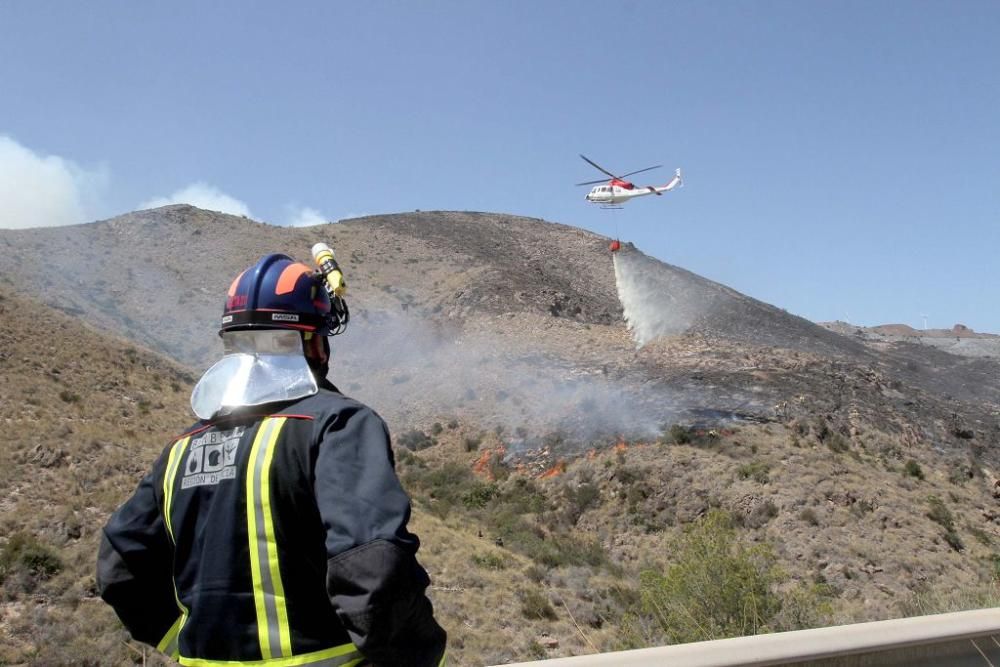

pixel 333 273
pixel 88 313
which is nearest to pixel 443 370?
pixel 88 313

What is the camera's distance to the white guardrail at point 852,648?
386 cm

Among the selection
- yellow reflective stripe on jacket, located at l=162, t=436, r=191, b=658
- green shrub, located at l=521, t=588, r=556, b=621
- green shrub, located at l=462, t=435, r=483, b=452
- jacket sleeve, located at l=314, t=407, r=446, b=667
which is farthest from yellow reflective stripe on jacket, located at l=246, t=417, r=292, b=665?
green shrub, located at l=462, t=435, r=483, b=452

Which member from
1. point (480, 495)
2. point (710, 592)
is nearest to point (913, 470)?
point (480, 495)

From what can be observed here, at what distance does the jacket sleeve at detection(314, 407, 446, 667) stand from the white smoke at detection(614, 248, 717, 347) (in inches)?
1814

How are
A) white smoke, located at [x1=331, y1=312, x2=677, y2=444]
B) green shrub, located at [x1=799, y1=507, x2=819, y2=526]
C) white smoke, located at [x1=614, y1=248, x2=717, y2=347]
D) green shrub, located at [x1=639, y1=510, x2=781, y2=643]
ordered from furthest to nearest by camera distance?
white smoke, located at [x1=614, y1=248, x2=717, y2=347], white smoke, located at [x1=331, y1=312, x2=677, y2=444], green shrub, located at [x1=799, y1=507, x2=819, y2=526], green shrub, located at [x1=639, y1=510, x2=781, y2=643]

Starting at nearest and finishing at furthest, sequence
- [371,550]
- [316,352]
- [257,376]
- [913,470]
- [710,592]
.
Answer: [371,550] < [257,376] < [316,352] < [710,592] < [913,470]

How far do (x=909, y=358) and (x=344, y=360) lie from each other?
146 ft

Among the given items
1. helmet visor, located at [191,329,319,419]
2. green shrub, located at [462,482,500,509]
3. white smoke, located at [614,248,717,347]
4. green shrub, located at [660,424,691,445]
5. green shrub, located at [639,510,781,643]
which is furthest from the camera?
white smoke, located at [614,248,717,347]

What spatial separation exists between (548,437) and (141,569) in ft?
106

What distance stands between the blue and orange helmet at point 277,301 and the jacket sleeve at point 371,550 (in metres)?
0.59

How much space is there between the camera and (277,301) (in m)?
2.84

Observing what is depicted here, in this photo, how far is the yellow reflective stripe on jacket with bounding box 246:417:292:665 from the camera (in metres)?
2.41

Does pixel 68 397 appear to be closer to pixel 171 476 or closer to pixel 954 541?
pixel 171 476

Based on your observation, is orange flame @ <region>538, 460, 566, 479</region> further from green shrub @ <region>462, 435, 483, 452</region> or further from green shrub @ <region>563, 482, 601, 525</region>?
green shrub @ <region>462, 435, 483, 452</region>
